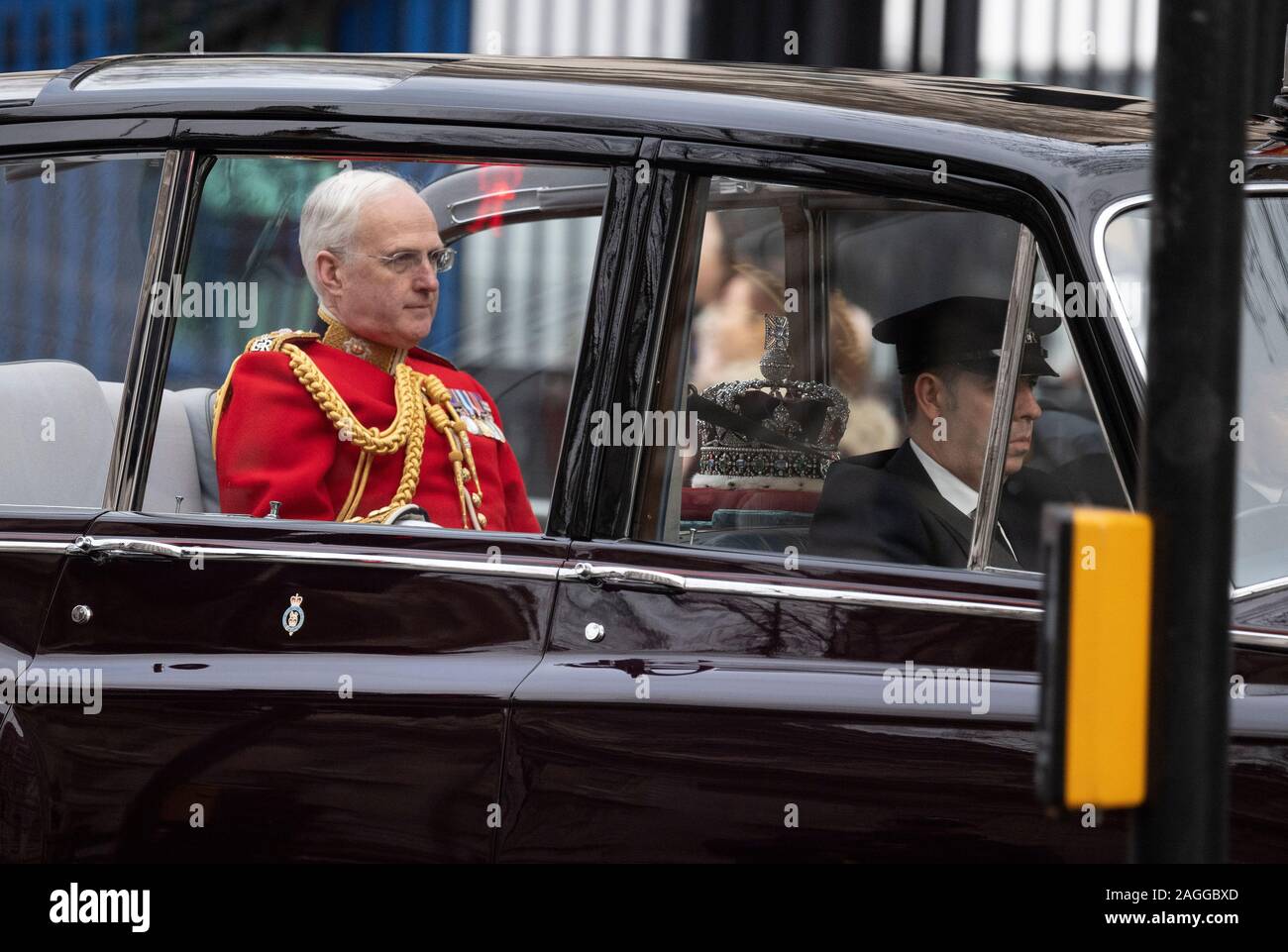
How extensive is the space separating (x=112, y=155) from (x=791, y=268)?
48.5 inches

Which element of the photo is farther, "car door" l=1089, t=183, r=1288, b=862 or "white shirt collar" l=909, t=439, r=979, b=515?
"white shirt collar" l=909, t=439, r=979, b=515

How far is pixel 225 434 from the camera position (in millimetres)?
3168

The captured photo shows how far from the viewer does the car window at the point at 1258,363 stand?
8.86ft

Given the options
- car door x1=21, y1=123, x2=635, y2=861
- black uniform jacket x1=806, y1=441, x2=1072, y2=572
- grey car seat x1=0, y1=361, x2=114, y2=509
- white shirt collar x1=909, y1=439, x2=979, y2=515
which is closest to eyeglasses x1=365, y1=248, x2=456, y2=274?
car door x1=21, y1=123, x2=635, y2=861

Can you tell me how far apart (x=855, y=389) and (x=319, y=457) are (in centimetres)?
97

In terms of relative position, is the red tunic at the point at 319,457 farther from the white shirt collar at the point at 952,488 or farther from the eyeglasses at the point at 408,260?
the white shirt collar at the point at 952,488

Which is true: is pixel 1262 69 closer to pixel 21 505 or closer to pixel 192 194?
pixel 192 194

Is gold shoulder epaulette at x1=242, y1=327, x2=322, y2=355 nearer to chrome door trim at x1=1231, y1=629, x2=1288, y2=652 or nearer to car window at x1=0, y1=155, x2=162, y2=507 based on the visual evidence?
car window at x1=0, y1=155, x2=162, y2=507

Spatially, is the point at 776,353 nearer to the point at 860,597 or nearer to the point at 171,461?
the point at 860,597

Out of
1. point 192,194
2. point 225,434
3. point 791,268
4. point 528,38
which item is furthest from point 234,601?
point 528,38

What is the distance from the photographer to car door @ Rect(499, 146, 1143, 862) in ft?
8.61

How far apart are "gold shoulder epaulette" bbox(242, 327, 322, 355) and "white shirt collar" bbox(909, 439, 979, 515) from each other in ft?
3.95

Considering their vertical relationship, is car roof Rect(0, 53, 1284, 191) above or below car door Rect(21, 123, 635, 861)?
above
